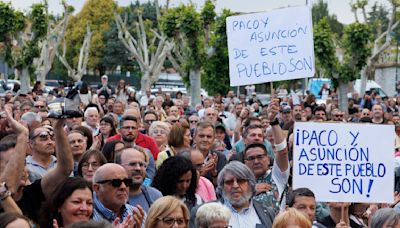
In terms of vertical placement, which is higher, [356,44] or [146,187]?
[356,44]

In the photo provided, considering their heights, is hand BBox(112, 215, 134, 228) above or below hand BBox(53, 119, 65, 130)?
below

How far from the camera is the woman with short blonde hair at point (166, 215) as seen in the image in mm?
6227

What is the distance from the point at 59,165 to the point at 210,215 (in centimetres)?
120

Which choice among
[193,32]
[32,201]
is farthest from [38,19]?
[32,201]

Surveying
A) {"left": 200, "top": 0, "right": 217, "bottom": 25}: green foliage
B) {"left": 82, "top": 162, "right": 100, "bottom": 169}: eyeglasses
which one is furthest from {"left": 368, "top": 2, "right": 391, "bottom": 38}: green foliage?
{"left": 82, "top": 162, "right": 100, "bottom": 169}: eyeglasses

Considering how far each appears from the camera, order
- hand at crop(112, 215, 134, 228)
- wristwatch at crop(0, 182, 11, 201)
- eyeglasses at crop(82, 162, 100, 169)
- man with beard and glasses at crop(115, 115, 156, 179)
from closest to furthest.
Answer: wristwatch at crop(0, 182, 11, 201)
hand at crop(112, 215, 134, 228)
eyeglasses at crop(82, 162, 100, 169)
man with beard and glasses at crop(115, 115, 156, 179)

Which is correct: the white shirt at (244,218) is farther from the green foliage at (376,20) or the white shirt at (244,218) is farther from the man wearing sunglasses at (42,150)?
the green foliage at (376,20)

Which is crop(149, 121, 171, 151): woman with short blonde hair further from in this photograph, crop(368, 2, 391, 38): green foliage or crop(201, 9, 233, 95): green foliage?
crop(368, 2, 391, 38): green foliage

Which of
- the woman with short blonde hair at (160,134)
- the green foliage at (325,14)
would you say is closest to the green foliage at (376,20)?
the green foliage at (325,14)

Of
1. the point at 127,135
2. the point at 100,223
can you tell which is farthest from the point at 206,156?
the point at 100,223

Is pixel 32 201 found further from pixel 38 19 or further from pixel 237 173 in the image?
pixel 38 19

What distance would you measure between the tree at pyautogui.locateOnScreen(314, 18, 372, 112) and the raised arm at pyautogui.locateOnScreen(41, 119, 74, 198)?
2324 cm

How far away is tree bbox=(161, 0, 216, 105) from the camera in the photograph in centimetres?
3002

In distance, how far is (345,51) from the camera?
31.8m
